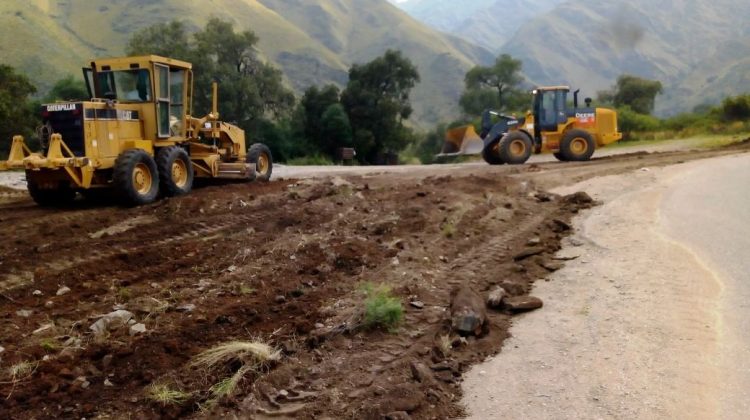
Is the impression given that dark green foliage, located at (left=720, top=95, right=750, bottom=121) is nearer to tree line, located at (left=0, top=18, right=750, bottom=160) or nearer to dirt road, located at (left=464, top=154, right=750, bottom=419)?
tree line, located at (left=0, top=18, right=750, bottom=160)

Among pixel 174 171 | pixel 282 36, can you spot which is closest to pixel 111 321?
pixel 174 171

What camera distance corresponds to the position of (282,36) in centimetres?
13575

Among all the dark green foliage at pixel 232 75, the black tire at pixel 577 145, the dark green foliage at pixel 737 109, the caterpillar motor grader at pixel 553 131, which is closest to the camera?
the caterpillar motor grader at pixel 553 131

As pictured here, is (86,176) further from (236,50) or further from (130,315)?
(236,50)

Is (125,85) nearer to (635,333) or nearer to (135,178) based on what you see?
(135,178)

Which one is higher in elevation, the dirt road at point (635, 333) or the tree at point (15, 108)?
the tree at point (15, 108)

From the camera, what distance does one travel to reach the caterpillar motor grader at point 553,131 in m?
20.1

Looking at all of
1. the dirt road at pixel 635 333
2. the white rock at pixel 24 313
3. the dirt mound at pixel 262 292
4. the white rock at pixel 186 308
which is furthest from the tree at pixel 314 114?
the white rock at pixel 186 308

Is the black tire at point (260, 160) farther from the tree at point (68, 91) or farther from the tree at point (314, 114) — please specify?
the tree at point (68, 91)

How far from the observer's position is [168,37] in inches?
1694

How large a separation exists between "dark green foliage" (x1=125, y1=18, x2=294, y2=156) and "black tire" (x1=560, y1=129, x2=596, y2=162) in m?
22.8

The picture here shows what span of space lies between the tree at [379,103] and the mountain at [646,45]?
224 feet

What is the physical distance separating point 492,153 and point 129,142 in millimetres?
13347

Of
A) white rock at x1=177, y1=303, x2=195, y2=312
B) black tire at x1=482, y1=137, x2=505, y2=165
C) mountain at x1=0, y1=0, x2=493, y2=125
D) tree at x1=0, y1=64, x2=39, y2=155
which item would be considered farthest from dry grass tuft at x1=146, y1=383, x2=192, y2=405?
mountain at x1=0, y1=0, x2=493, y2=125
